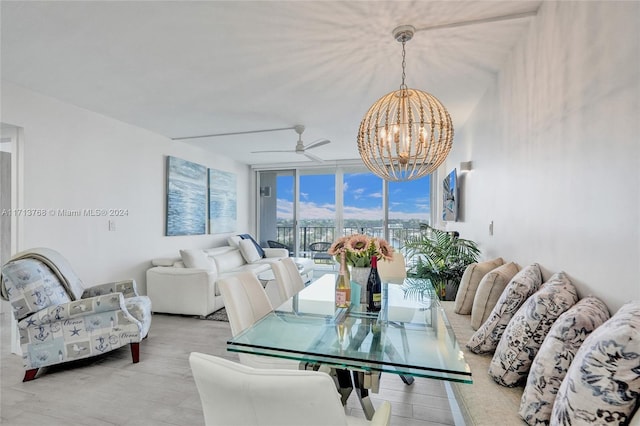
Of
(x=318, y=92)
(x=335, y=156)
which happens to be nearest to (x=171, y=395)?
(x=318, y=92)

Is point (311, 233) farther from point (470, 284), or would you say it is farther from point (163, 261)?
point (470, 284)

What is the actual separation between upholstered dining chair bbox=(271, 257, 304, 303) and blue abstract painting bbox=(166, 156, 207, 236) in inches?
104

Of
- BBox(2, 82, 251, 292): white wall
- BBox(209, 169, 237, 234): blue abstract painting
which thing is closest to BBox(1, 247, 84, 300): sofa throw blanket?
BBox(2, 82, 251, 292): white wall

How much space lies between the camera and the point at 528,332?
4.59ft

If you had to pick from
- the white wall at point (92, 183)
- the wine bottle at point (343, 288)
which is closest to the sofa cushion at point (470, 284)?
the wine bottle at point (343, 288)

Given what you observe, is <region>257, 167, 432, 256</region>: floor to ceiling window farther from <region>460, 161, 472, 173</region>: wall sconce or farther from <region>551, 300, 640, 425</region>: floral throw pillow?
<region>551, 300, 640, 425</region>: floral throw pillow

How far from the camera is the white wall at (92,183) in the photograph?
119 inches

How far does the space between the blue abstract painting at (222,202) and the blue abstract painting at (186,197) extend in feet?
0.55

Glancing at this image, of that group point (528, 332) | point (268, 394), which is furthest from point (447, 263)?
point (268, 394)

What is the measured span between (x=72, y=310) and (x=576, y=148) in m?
3.57

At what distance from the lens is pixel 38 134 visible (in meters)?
3.09

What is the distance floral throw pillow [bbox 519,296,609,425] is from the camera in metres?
1.13

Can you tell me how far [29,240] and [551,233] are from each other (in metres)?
4.18

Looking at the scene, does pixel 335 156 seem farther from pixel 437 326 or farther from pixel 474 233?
pixel 437 326
